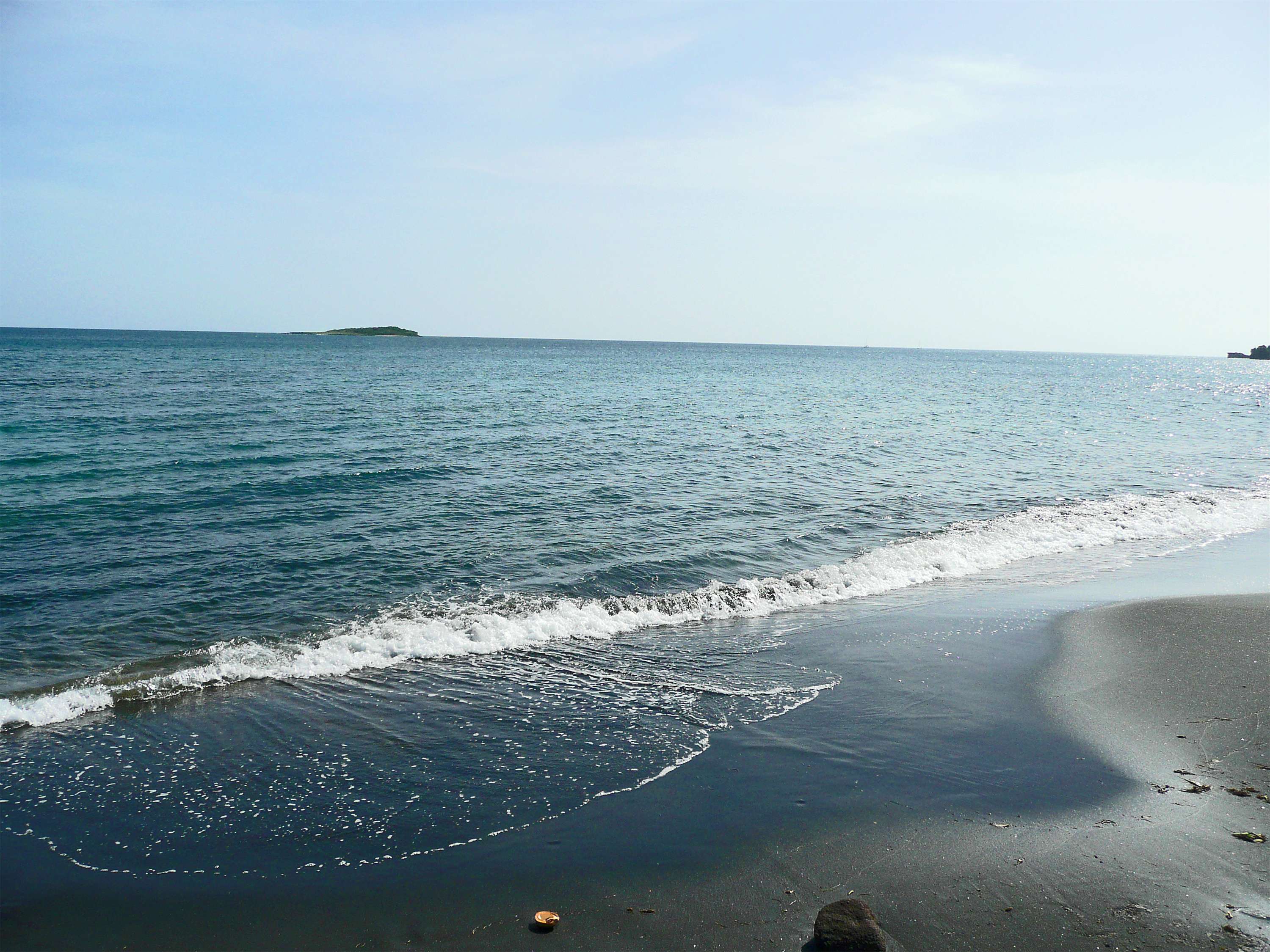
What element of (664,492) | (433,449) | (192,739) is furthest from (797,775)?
(433,449)

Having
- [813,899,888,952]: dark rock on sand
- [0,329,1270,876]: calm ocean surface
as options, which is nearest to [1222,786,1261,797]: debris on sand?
[0,329,1270,876]: calm ocean surface

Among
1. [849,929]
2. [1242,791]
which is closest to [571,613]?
[849,929]

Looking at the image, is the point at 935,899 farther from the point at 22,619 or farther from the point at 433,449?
the point at 433,449

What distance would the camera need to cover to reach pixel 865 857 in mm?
6188

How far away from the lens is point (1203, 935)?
5246 mm

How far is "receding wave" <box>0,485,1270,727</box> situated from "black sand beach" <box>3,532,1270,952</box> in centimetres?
358

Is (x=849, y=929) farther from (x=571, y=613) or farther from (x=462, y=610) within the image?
(x=462, y=610)

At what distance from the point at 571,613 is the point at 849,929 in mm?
8307

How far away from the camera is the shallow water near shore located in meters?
7.14

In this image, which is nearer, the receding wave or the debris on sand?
the debris on sand

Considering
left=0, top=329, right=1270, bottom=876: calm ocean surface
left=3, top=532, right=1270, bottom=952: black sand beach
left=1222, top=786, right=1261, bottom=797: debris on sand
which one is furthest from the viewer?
left=0, top=329, right=1270, bottom=876: calm ocean surface

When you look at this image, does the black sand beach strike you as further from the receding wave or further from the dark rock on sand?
the receding wave

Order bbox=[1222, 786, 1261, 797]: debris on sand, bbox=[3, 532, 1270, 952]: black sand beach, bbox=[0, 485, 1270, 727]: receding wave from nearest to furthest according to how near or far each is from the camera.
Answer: bbox=[3, 532, 1270, 952]: black sand beach, bbox=[1222, 786, 1261, 797]: debris on sand, bbox=[0, 485, 1270, 727]: receding wave

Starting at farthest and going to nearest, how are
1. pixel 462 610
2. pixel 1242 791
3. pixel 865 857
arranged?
pixel 462 610
pixel 1242 791
pixel 865 857
